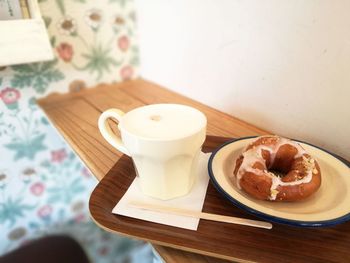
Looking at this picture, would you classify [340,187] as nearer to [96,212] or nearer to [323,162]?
[323,162]

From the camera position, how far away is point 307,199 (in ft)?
1.19

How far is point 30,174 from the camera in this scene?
0.83m

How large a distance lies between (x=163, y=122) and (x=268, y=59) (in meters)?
0.32

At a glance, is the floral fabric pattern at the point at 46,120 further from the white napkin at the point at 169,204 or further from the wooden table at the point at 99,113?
the white napkin at the point at 169,204

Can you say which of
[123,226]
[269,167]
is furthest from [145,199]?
[269,167]

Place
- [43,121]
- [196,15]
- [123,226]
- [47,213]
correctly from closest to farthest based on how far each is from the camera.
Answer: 1. [123,226]
2. [196,15]
3. [43,121]
4. [47,213]

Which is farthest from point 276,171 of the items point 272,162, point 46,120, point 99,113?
point 46,120

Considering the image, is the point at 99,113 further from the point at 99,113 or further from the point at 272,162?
the point at 272,162

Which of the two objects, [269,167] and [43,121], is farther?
[43,121]

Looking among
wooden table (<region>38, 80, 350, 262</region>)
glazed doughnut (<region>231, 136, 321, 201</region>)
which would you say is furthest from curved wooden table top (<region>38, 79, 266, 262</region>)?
glazed doughnut (<region>231, 136, 321, 201</region>)

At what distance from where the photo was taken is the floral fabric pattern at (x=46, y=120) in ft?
2.39

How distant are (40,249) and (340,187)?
2.65ft

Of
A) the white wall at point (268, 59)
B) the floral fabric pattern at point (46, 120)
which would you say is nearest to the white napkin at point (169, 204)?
the white wall at point (268, 59)

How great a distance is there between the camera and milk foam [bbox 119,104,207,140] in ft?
1.10
